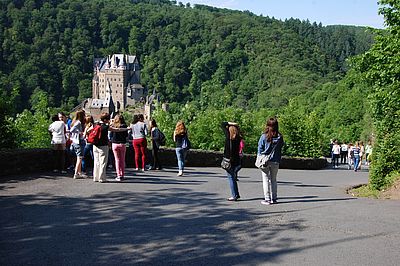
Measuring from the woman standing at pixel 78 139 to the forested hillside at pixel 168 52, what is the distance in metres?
111

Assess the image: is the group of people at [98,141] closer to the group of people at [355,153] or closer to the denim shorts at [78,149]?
the denim shorts at [78,149]

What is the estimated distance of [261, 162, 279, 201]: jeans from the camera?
9.93 m

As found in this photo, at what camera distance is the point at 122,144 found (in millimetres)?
12648

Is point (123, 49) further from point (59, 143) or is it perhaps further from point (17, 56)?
point (59, 143)

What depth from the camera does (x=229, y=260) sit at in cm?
592

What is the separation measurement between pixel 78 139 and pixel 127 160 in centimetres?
414

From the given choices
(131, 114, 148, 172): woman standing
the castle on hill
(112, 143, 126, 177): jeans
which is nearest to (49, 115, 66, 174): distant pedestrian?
(112, 143, 126, 177): jeans

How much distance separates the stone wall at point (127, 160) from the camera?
12.3m

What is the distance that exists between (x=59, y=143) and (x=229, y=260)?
8051mm

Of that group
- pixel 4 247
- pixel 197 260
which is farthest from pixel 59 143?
pixel 197 260

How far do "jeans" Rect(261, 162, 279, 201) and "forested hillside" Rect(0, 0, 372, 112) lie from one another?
371 ft

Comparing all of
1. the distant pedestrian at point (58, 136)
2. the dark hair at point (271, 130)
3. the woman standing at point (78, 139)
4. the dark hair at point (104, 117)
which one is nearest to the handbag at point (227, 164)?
the dark hair at point (271, 130)

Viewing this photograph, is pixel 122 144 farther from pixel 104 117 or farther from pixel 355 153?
pixel 355 153

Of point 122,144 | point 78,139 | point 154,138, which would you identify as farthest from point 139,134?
point 78,139
